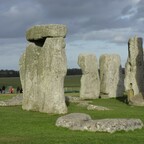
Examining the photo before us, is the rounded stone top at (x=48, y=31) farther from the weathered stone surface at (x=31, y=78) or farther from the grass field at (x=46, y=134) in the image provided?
the grass field at (x=46, y=134)

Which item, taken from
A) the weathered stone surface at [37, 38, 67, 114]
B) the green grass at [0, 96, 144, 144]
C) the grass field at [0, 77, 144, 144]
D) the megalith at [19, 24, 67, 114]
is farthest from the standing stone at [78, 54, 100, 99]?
the green grass at [0, 96, 144, 144]

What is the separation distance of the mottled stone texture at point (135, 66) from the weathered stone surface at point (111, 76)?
5.41 m

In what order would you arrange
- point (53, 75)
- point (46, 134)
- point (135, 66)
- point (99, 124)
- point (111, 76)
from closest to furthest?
1. point (46, 134)
2. point (99, 124)
3. point (53, 75)
4. point (135, 66)
5. point (111, 76)

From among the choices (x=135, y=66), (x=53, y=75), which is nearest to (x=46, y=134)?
(x=53, y=75)

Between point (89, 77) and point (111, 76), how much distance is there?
3.43 meters

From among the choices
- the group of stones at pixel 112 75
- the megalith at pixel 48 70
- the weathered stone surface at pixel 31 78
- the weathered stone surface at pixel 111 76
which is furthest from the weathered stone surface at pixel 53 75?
the weathered stone surface at pixel 111 76

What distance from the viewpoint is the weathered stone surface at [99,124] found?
700 inches

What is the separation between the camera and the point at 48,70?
25.4 meters

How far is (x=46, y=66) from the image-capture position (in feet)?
83.9

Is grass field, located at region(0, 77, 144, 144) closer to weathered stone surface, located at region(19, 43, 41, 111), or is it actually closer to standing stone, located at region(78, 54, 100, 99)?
Answer: weathered stone surface, located at region(19, 43, 41, 111)

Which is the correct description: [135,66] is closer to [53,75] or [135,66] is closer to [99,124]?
[53,75]

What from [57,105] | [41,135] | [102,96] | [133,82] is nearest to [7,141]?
[41,135]

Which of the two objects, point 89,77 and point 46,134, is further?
point 89,77

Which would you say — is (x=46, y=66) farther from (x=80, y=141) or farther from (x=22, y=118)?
(x=80, y=141)
